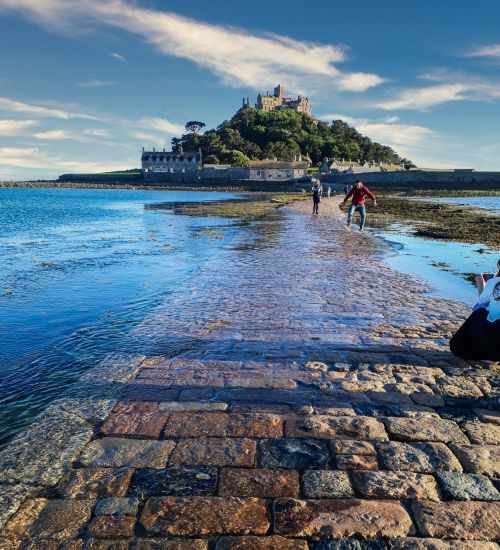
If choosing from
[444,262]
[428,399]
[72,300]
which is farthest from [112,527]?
[444,262]

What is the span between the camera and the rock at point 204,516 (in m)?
2.17

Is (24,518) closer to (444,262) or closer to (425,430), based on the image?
(425,430)

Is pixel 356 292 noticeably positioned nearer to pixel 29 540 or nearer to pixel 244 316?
pixel 244 316

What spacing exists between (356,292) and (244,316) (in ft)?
8.07

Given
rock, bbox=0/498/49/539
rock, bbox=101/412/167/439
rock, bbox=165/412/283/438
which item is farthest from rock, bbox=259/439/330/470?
rock, bbox=0/498/49/539

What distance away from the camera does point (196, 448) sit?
289 cm

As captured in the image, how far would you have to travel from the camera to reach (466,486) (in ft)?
8.35

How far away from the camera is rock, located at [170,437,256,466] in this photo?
275 centimetres

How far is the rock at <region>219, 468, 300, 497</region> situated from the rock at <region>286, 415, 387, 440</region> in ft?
1.56

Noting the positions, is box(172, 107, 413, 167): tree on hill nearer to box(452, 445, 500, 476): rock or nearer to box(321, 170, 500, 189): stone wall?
box(321, 170, 500, 189): stone wall

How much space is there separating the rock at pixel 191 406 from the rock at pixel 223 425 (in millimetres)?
83

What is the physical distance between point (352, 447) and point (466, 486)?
0.72m

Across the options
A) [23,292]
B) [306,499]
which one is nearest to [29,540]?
[306,499]

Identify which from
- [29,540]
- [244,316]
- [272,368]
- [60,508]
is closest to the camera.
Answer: [29,540]
